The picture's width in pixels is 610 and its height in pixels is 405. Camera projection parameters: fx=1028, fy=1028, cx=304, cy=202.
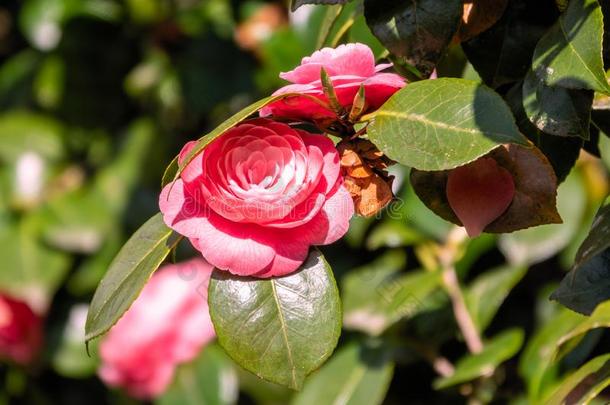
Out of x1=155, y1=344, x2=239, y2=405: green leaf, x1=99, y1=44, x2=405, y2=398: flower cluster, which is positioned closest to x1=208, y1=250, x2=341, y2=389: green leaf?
x1=99, y1=44, x2=405, y2=398: flower cluster

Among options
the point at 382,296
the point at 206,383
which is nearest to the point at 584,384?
the point at 382,296

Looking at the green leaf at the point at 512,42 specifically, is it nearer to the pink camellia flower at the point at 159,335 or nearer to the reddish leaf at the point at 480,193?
the reddish leaf at the point at 480,193

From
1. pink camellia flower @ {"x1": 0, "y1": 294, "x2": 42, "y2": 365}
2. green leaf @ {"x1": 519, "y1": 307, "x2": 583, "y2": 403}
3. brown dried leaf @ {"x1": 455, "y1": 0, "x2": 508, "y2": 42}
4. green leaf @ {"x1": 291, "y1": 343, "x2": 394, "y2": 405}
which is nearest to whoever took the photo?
brown dried leaf @ {"x1": 455, "y1": 0, "x2": 508, "y2": 42}

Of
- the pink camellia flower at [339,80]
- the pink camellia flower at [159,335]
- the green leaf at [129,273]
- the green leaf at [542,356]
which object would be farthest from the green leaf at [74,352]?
the pink camellia flower at [339,80]

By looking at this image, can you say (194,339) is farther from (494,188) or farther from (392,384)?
(494,188)

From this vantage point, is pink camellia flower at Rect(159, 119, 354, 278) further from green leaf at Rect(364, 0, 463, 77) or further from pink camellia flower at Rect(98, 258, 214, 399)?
pink camellia flower at Rect(98, 258, 214, 399)

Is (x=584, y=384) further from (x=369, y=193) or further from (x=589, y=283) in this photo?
(x=369, y=193)
